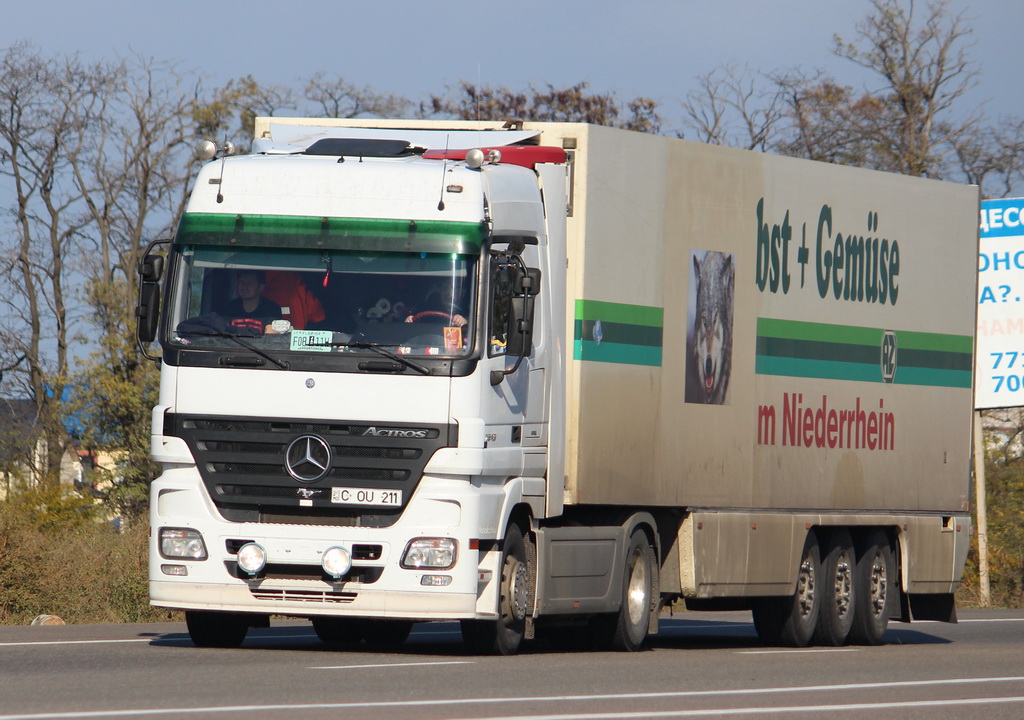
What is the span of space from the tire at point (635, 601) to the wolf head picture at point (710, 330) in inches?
50.7

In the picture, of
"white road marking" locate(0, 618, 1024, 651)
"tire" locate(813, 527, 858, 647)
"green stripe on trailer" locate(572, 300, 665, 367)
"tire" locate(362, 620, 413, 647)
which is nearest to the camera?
"white road marking" locate(0, 618, 1024, 651)

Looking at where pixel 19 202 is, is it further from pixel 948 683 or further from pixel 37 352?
pixel 948 683

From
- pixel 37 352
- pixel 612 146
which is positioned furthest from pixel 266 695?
pixel 37 352

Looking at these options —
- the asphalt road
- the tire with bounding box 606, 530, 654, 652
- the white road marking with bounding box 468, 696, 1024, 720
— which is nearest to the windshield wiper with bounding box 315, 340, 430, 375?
the asphalt road

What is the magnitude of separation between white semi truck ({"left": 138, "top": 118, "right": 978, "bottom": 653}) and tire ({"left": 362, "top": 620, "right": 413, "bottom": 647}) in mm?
28

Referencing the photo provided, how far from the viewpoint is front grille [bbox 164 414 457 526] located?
1187 cm

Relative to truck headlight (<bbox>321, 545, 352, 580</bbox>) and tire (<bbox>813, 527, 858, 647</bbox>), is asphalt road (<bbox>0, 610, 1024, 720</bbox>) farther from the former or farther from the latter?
tire (<bbox>813, 527, 858, 647</bbox>)

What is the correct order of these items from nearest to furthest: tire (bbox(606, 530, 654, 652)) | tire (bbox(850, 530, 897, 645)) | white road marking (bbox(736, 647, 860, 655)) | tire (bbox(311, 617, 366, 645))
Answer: tire (bbox(606, 530, 654, 652)) < tire (bbox(311, 617, 366, 645)) < white road marking (bbox(736, 647, 860, 655)) < tire (bbox(850, 530, 897, 645))

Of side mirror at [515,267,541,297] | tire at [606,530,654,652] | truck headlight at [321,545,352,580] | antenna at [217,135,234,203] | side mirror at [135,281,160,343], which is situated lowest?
tire at [606,530,654,652]

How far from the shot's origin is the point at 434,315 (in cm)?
1192

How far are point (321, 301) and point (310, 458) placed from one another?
102 centimetres

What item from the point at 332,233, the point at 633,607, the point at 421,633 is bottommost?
the point at 421,633

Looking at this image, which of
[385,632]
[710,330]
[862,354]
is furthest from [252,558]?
[862,354]

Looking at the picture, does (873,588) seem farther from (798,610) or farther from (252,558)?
(252,558)
